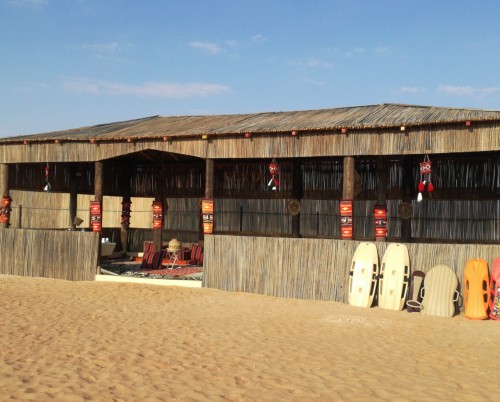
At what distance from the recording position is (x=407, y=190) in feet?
46.8

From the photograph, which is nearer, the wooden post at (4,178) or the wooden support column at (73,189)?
the wooden post at (4,178)

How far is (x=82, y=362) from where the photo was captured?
19.7 feet

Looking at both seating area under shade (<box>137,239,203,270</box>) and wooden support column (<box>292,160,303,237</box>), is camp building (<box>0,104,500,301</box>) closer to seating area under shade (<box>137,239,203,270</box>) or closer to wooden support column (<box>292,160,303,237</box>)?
wooden support column (<box>292,160,303,237</box>)

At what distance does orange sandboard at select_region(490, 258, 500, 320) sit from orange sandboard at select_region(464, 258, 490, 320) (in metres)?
0.08

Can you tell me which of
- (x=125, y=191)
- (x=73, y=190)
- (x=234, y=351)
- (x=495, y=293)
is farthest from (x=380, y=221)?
(x=73, y=190)

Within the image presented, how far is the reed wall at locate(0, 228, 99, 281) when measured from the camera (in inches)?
517

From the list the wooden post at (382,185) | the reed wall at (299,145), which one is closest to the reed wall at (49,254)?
the reed wall at (299,145)

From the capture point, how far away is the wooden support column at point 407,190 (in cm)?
1417

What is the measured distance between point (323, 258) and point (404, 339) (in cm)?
336

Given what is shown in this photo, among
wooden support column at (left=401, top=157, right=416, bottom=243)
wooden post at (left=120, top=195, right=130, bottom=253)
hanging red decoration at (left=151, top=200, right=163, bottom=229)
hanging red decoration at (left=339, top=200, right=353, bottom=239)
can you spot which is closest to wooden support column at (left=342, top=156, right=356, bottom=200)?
hanging red decoration at (left=339, top=200, right=353, bottom=239)

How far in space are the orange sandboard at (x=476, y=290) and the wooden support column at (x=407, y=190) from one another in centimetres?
473

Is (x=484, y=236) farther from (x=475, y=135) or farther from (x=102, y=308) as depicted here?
(x=102, y=308)

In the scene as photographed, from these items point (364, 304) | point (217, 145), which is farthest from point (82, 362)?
point (217, 145)

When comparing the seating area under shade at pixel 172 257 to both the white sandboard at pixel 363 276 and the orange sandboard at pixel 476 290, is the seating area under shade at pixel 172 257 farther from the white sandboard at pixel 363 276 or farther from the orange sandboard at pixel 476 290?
the orange sandboard at pixel 476 290
